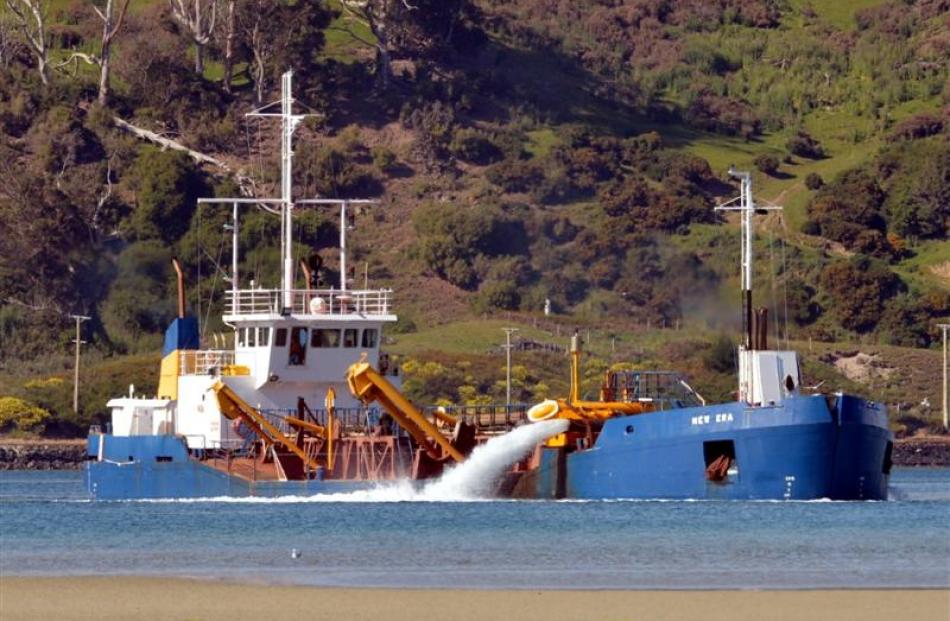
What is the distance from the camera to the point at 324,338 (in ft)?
198

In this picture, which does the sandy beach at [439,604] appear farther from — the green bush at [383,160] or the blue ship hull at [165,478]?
the green bush at [383,160]

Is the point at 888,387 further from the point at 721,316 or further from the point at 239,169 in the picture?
the point at 239,169

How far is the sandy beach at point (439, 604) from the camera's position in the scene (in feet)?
104

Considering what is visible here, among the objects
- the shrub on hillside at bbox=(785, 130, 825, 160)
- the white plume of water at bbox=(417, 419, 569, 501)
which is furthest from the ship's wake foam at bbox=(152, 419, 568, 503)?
the shrub on hillside at bbox=(785, 130, 825, 160)

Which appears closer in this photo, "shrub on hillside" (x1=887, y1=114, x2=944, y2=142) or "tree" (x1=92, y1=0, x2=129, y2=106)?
"tree" (x1=92, y1=0, x2=129, y2=106)

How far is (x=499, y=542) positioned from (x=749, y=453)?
400 inches

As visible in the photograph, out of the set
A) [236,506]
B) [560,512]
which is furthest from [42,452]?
[560,512]

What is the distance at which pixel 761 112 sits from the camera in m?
174

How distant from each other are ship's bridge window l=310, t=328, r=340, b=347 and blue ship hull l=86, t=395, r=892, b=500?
4.35m

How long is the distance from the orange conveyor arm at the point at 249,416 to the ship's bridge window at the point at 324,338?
336 cm

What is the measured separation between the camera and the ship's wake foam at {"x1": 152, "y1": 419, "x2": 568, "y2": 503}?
56.7 m

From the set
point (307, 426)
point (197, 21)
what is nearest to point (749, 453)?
point (307, 426)

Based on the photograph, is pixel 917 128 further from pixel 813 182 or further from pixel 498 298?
pixel 498 298

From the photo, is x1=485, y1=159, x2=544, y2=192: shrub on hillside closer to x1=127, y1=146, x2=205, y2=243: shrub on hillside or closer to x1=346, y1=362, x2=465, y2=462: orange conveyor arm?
x1=127, y1=146, x2=205, y2=243: shrub on hillside
